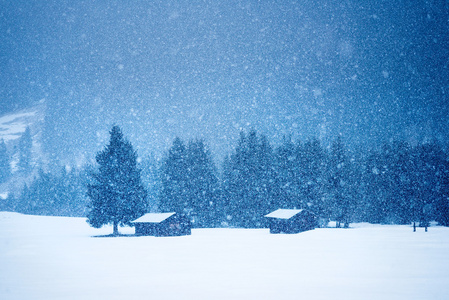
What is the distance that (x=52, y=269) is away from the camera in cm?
2409

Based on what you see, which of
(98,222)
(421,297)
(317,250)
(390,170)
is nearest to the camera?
(421,297)

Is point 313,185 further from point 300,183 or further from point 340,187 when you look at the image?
point 340,187

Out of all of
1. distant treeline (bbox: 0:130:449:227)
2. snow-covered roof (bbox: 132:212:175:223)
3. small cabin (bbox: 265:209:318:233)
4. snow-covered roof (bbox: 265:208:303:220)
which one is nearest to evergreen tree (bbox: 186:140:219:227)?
distant treeline (bbox: 0:130:449:227)

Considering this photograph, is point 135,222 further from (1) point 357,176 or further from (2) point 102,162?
(1) point 357,176

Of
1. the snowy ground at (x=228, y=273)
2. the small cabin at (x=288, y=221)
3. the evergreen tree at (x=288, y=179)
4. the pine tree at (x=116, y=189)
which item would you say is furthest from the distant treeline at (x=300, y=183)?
the snowy ground at (x=228, y=273)

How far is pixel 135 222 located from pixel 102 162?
980 centimetres

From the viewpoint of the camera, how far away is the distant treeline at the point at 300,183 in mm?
63312

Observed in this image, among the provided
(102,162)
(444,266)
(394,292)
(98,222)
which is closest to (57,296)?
(394,292)

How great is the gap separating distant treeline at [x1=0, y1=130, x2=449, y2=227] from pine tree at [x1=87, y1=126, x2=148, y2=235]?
12.6 metres

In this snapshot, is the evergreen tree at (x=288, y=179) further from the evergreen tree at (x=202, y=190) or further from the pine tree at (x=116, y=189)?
the pine tree at (x=116, y=189)

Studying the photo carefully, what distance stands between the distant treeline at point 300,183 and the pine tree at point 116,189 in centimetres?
1262

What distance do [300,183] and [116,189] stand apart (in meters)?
31.0

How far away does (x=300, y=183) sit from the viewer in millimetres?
64938

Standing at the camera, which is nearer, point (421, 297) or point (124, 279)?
point (421, 297)
